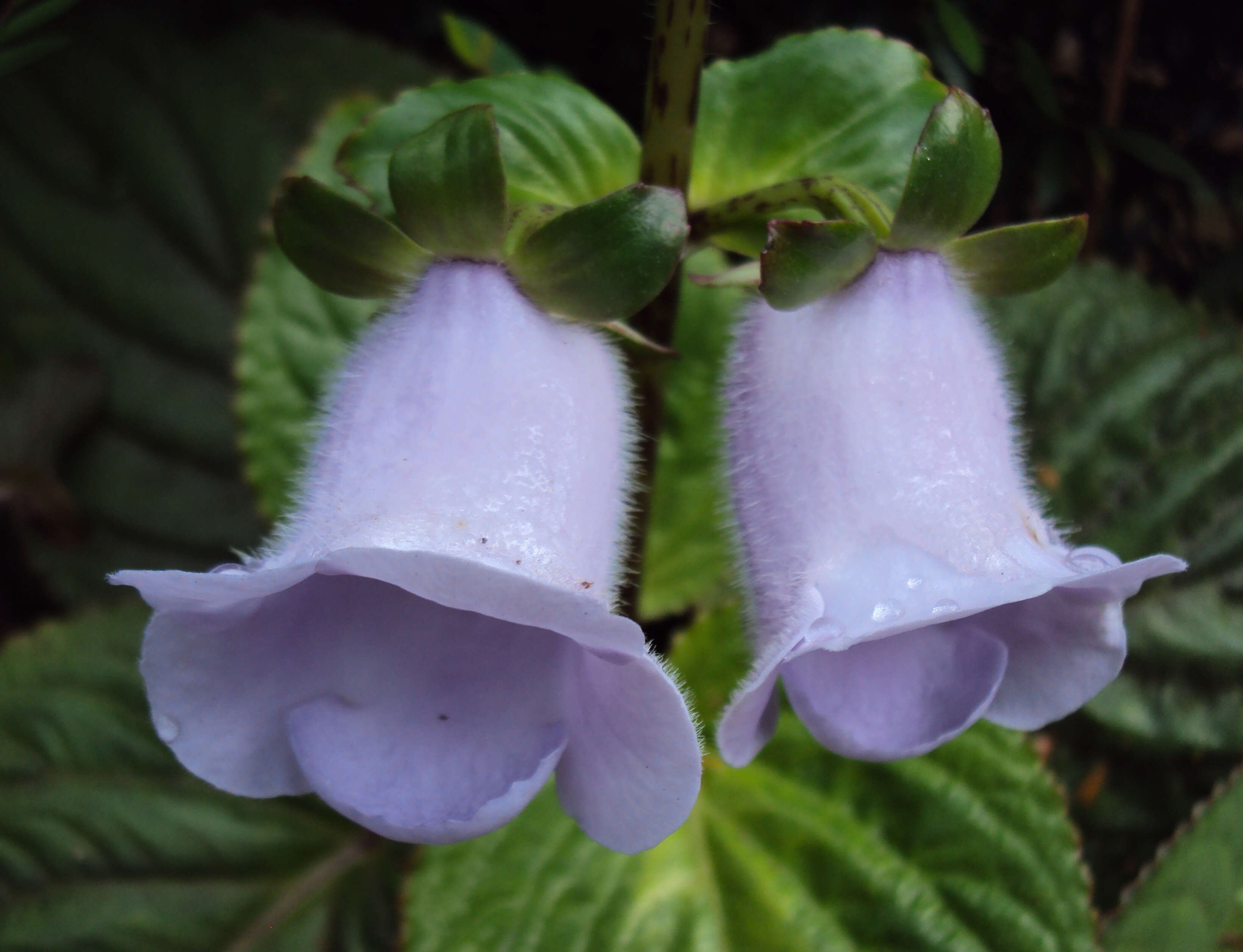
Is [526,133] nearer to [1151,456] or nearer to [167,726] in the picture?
[167,726]

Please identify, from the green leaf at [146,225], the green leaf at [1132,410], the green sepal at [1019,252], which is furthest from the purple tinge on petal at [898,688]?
the green leaf at [146,225]

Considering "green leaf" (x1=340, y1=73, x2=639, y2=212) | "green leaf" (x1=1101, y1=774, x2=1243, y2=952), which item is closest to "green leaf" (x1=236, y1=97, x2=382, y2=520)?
"green leaf" (x1=340, y1=73, x2=639, y2=212)

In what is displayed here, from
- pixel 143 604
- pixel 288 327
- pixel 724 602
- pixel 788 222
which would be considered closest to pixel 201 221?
pixel 288 327

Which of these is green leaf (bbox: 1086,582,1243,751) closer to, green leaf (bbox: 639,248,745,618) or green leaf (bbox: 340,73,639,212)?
green leaf (bbox: 639,248,745,618)

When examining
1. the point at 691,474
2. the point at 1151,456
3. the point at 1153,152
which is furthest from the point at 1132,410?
the point at 691,474

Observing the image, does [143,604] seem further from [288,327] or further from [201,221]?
[201,221]

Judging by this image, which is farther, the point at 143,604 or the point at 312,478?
the point at 143,604
